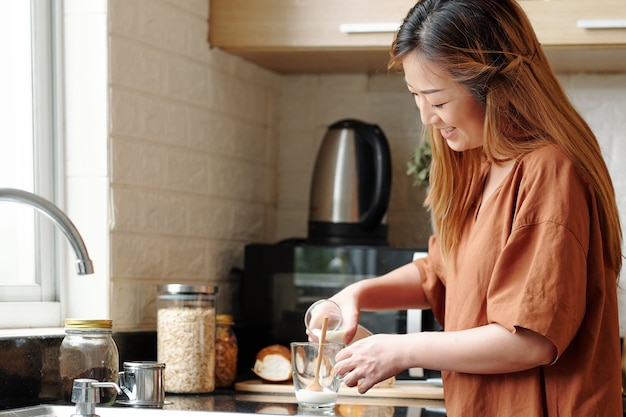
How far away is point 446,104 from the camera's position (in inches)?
52.9

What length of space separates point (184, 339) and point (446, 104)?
2.31ft

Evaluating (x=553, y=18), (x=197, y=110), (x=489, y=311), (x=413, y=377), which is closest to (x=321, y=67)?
(x=197, y=110)

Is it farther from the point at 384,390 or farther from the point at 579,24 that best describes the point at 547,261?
the point at 579,24

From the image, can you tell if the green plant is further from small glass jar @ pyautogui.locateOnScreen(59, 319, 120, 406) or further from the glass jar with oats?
small glass jar @ pyautogui.locateOnScreen(59, 319, 120, 406)

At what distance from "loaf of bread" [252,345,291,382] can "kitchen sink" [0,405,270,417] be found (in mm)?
384

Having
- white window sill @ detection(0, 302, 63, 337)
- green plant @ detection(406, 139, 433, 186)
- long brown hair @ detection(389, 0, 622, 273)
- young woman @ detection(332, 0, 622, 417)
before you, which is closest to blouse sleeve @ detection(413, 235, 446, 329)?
young woman @ detection(332, 0, 622, 417)

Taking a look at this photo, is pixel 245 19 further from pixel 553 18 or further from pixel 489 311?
pixel 489 311

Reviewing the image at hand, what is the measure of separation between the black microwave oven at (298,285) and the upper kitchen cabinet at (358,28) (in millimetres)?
440

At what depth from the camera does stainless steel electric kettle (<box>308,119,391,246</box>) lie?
2.14 m

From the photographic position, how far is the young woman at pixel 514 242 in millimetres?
1238

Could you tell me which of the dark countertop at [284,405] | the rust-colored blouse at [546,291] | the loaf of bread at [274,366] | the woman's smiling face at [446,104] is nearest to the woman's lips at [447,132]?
the woman's smiling face at [446,104]

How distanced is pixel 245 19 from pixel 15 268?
74 centimetres

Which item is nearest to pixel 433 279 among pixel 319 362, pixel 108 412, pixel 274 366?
pixel 319 362

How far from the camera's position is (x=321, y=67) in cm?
232
